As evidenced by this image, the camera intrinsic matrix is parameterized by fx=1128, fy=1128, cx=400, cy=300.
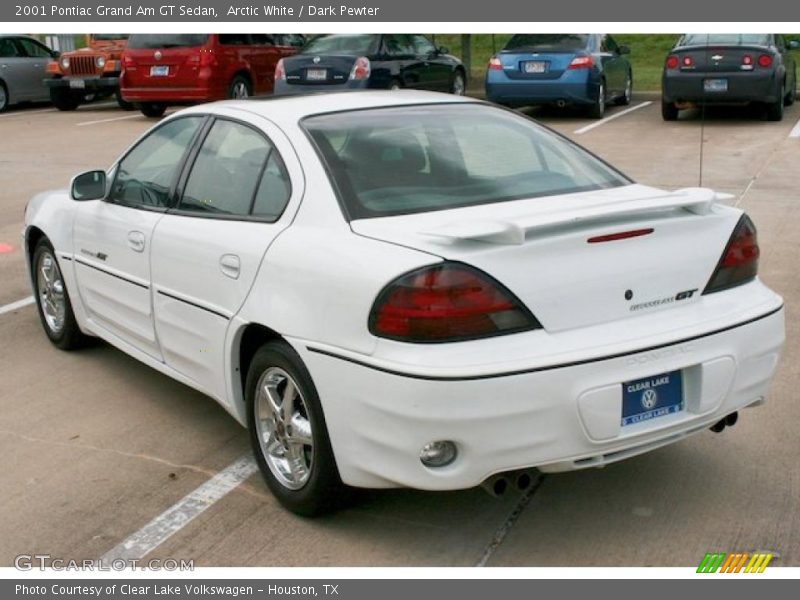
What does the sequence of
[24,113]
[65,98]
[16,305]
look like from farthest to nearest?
[24,113], [65,98], [16,305]

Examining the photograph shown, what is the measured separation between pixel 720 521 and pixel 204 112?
2.77 metres

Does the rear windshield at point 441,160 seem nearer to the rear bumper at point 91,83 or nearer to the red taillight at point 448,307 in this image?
the red taillight at point 448,307

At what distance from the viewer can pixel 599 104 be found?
17.0 metres

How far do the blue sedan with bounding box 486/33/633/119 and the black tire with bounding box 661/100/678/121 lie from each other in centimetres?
101

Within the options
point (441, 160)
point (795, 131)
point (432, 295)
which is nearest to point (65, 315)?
point (441, 160)

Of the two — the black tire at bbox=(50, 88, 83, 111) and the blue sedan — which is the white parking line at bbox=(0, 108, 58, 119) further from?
the blue sedan

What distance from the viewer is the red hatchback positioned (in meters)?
17.8

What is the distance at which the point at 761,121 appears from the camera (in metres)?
16.4

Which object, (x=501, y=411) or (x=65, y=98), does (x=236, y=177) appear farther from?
(x=65, y=98)

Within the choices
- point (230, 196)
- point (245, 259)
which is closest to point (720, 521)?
point (245, 259)

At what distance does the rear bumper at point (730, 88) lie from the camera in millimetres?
15438

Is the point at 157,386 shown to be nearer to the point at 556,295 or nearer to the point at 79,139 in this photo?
the point at 556,295

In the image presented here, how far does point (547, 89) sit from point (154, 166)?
39.5 ft

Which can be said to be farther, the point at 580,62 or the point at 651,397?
the point at 580,62
